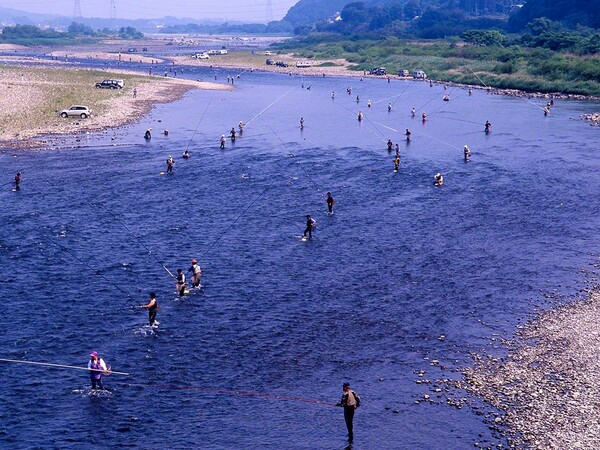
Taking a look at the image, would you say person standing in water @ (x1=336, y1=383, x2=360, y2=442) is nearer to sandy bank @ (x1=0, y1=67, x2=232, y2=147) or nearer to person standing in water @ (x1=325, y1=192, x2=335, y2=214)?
person standing in water @ (x1=325, y1=192, x2=335, y2=214)

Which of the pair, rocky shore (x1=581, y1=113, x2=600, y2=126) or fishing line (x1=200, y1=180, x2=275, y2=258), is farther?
rocky shore (x1=581, y1=113, x2=600, y2=126)

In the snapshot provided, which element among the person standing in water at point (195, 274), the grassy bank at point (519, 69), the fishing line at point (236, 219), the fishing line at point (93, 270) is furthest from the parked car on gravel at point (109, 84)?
the person standing in water at point (195, 274)

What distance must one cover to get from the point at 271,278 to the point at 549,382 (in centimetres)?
1757

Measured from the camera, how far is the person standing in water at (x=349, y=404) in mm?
25812

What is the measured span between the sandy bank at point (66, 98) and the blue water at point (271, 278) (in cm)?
932

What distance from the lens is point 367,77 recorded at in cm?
18738

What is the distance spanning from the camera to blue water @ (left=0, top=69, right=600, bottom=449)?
2811cm

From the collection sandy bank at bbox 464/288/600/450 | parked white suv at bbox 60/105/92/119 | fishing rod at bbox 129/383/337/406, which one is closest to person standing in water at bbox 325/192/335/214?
sandy bank at bbox 464/288/600/450

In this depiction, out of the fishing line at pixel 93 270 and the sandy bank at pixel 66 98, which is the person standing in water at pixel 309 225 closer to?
the fishing line at pixel 93 270

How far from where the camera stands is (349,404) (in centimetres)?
2584

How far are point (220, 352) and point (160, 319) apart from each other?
4832mm

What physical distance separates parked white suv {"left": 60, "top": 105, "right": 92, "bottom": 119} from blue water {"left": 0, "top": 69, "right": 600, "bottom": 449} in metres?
15.7

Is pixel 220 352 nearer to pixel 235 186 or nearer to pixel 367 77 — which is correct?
pixel 235 186

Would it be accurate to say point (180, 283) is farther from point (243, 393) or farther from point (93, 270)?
point (243, 393)
